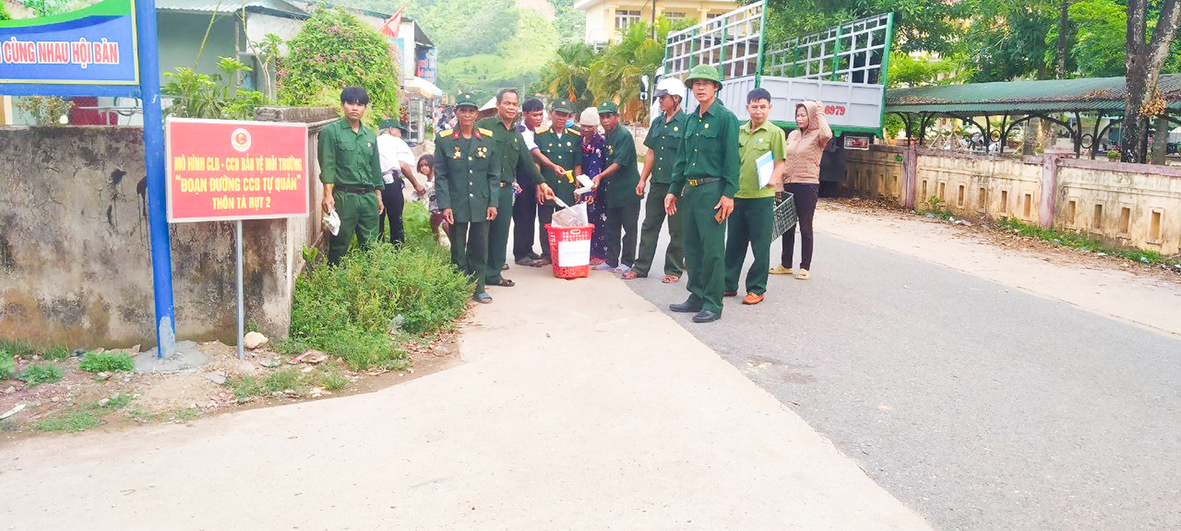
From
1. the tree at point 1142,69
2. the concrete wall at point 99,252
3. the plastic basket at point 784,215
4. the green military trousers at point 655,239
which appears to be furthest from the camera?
the tree at point 1142,69

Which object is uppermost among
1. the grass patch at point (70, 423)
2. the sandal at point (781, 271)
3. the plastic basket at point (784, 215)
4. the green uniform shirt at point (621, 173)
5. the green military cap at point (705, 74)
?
the green military cap at point (705, 74)

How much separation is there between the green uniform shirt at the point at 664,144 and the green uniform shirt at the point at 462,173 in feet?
5.31

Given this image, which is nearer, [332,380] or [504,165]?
[332,380]

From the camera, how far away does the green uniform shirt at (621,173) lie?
920 cm

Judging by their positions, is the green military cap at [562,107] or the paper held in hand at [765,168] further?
the green military cap at [562,107]

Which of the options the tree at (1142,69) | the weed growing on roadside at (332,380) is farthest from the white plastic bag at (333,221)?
the tree at (1142,69)

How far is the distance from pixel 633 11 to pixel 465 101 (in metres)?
54.6

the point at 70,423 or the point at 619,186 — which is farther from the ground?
the point at 619,186

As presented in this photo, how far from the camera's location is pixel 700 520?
3695 mm

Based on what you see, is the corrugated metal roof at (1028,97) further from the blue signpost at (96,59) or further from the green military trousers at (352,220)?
the blue signpost at (96,59)

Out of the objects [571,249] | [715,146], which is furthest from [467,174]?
[715,146]

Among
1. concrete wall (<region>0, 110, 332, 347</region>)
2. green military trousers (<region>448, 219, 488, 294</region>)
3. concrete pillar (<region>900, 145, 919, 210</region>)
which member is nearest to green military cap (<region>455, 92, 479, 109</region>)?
green military trousers (<region>448, 219, 488, 294</region>)

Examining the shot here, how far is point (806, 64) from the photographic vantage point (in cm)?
1958

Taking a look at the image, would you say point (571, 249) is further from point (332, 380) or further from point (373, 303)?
point (332, 380)
